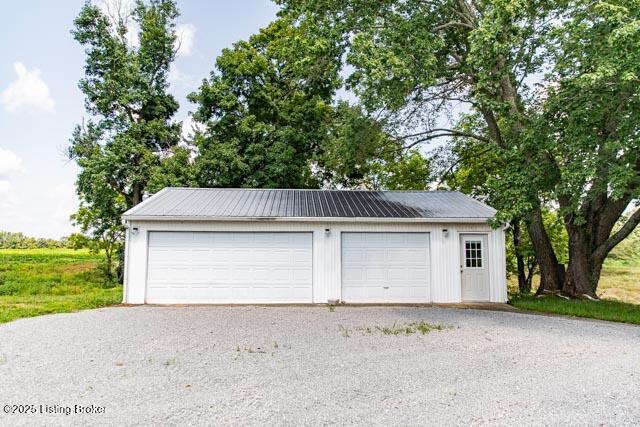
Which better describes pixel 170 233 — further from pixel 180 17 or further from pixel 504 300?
pixel 180 17

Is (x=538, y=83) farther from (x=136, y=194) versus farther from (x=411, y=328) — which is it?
(x=136, y=194)

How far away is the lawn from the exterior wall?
4.08 feet

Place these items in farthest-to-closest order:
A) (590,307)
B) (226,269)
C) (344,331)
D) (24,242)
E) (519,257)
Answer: (24,242) → (519,257) → (226,269) → (590,307) → (344,331)

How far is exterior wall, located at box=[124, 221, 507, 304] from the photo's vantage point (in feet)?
30.7

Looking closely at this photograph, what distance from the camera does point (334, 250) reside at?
9695mm

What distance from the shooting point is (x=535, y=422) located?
10.4ft

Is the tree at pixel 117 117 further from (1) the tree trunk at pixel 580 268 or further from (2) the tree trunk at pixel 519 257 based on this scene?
(1) the tree trunk at pixel 580 268

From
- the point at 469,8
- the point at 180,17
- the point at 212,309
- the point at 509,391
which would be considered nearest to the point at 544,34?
the point at 469,8

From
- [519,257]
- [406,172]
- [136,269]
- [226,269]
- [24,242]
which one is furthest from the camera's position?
[24,242]

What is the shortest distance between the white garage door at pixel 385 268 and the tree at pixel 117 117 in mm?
8966

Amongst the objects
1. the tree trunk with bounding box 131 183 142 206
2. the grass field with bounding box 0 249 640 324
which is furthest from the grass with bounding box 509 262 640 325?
the tree trunk with bounding box 131 183 142 206

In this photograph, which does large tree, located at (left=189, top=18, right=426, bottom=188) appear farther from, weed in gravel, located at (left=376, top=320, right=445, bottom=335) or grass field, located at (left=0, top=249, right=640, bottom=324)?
weed in gravel, located at (left=376, top=320, right=445, bottom=335)

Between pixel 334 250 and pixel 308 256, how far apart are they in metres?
0.69

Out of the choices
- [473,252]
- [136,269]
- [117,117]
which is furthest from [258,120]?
[473,252]
